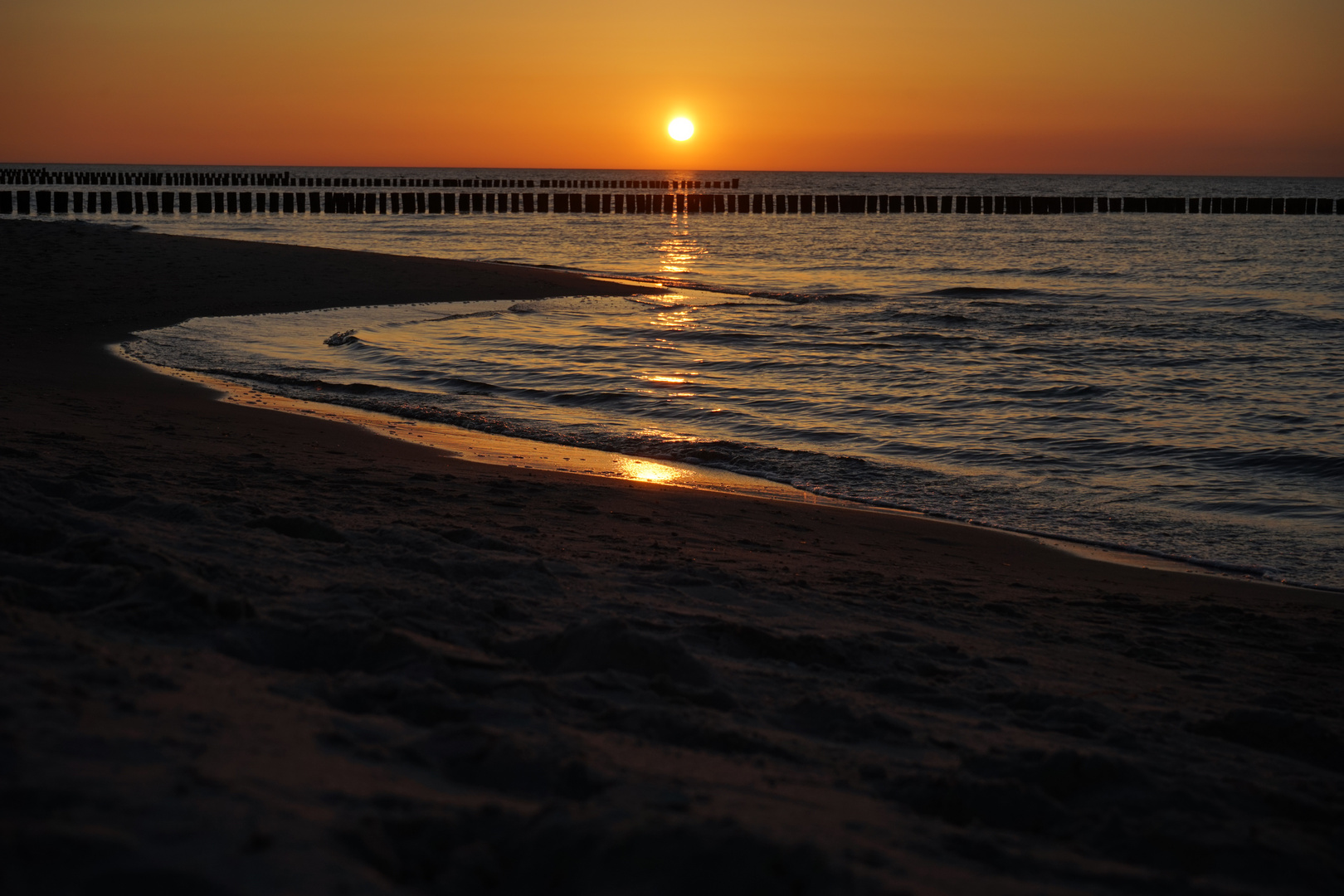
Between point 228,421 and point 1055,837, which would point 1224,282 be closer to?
point 228,421

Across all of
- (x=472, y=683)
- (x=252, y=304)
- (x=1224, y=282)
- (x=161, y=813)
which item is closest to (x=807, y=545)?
(x=472, y=683)

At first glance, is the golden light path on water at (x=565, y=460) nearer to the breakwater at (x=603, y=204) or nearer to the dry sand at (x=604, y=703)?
the dry sand at (x=604, y=703)

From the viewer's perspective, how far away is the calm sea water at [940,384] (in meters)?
7.89

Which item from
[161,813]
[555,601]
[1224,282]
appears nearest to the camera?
[161,813]

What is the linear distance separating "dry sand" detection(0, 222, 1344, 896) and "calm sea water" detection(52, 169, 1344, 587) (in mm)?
1867

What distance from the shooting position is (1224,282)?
84.7ft

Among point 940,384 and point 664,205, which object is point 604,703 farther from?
point 664,205

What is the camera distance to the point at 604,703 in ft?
10.2

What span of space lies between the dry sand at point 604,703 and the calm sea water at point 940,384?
1.87 meters

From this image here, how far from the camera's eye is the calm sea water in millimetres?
7891

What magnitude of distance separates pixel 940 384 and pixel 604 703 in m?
10.2

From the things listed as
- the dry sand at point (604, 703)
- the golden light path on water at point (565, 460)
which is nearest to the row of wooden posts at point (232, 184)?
the golden light path on water at point (565, 460)

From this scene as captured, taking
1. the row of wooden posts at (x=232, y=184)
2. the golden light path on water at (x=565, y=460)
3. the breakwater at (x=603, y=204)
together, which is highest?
the row of wooden posts at (x=232, y=184)

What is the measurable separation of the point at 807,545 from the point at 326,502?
2.77 meters
